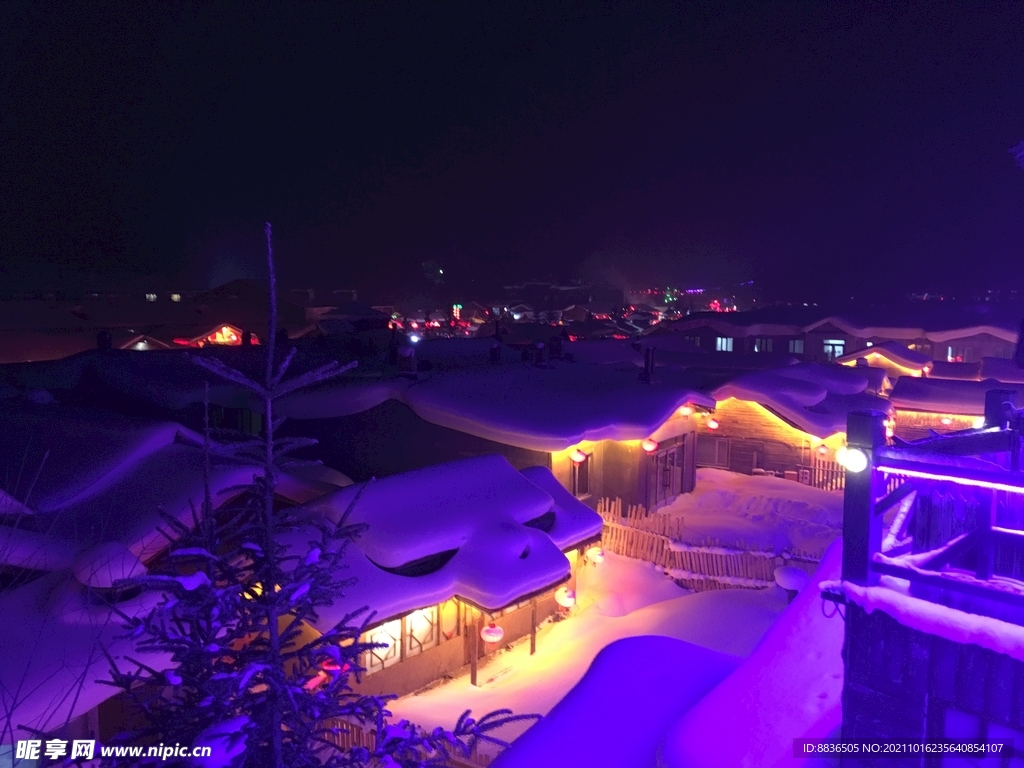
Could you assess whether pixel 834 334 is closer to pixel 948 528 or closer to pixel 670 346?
pixel 670 346

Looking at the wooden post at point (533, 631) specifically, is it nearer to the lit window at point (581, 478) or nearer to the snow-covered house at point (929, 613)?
the lit window at point (581, 478)

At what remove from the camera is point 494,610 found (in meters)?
11.2

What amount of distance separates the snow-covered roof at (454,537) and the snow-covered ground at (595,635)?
6.19 ft

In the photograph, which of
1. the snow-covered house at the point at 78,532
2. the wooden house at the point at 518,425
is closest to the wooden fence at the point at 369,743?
the snow-covered house at the point at 78,532

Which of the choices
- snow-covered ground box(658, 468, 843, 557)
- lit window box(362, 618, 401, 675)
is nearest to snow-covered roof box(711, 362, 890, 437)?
snow-covered ground box(658, 468, 843, 557)

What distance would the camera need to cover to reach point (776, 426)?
79.9 ft

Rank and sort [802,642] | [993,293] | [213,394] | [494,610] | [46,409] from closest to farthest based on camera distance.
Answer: [802,642] → [494,610] → [46,409] → [213,394] → [993,293]

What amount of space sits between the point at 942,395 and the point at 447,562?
2425 centimetres

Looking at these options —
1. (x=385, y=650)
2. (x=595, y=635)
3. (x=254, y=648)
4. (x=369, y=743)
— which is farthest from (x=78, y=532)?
(x=595, y=635)

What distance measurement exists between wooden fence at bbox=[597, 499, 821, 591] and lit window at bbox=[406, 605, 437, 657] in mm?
5974

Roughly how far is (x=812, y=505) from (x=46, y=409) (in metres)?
20.9

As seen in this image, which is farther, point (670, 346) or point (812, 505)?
point (670, 346)

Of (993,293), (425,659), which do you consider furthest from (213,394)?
(993,293)

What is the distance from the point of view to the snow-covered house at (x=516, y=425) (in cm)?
1709
